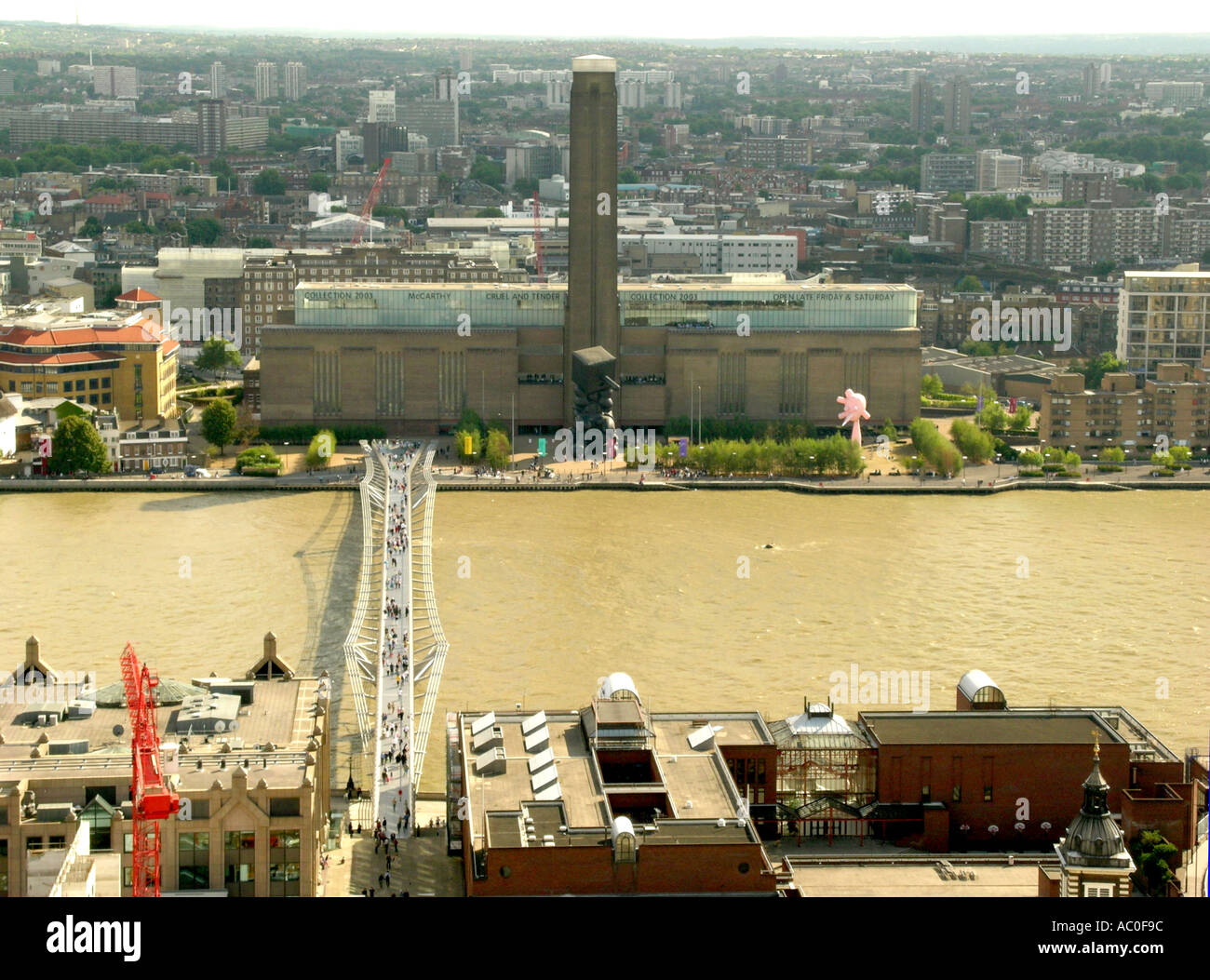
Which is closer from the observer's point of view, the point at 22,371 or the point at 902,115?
the point at 22,371

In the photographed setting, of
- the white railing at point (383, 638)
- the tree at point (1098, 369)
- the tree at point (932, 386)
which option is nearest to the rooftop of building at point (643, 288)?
the tree at point (932, 386)

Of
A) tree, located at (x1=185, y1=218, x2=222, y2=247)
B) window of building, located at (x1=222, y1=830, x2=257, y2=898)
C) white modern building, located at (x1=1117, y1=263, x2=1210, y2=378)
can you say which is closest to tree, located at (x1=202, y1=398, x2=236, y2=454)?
white modern building, located at (x1=1117, y1=263, x2=1210, y2=378)

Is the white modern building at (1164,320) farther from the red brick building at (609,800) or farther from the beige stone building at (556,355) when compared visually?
the red brick building at (609,800)

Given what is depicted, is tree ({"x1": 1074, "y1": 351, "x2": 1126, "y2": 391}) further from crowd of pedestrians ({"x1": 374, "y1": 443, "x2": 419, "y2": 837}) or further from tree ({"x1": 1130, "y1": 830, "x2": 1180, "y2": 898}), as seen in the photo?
tree ({"x1": 1130, "y1": 830, "x2": 1180, "y2": 898})
